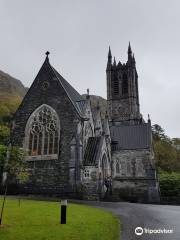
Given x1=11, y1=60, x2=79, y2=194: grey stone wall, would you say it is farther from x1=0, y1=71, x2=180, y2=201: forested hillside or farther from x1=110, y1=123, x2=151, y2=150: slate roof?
x1=110, y1=123, x2=151, y2=150: slate roof

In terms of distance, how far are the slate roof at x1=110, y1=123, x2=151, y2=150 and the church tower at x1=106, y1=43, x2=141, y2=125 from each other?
1510 cm

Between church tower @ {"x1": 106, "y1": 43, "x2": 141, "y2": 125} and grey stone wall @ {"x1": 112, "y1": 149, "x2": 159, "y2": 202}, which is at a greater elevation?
church tower @ {"x1": 106, "y1": 43, "x2": 141, "y2": 125}

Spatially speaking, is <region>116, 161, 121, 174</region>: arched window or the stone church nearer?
→ the stone church

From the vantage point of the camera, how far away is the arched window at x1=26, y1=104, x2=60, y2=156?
1298 inches

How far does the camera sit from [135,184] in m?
40.7

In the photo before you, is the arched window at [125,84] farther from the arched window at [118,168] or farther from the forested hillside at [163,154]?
the arched window at [118,168]

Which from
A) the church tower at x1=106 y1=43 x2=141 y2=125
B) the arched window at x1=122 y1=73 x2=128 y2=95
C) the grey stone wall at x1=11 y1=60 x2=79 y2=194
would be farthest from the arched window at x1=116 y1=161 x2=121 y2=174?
the arched window at x1=122 y1=73 x2=128 y2=95

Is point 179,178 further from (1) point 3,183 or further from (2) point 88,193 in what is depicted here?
(1) point 3,183

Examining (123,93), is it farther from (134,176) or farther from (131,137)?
(134,176)

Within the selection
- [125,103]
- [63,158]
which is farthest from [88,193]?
[125,103]

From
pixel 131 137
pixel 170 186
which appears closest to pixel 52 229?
pixel 131 137

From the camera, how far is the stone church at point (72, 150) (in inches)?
1202

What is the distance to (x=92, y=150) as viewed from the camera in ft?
109

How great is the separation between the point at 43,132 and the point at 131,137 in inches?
673
